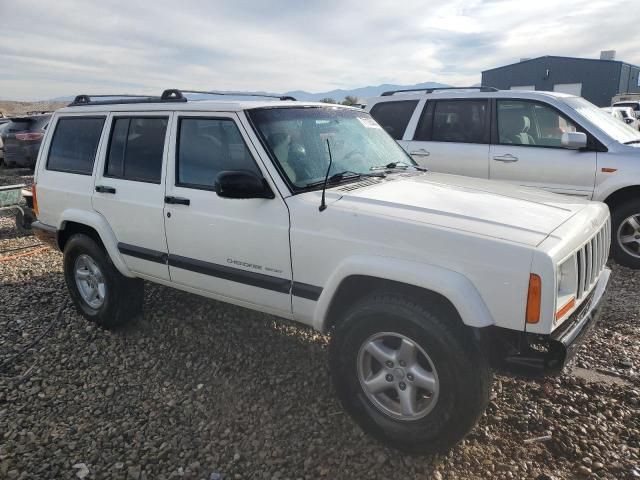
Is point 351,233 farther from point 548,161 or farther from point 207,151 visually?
point 548,161

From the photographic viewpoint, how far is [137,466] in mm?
2742

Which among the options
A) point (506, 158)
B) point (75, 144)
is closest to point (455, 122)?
point (506, 158)

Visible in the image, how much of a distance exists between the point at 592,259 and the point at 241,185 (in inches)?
82.8

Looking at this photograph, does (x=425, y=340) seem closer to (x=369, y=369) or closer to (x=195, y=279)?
(x=369, y=369)

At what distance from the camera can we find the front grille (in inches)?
106

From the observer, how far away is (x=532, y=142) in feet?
19.7

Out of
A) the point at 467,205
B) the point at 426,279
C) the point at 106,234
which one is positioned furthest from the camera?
the point at 106,234

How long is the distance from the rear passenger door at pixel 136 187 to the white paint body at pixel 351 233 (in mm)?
15

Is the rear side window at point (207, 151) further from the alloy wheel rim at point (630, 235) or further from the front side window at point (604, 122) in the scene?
the alloy wheel rim at point (630, 235)

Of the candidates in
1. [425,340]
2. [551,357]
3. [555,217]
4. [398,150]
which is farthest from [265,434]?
[398,150]

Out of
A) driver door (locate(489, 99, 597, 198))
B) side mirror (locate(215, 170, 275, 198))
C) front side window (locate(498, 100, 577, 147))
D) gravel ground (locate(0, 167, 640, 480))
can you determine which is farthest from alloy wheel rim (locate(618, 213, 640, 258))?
side mirror (locate(215, 170, 275, 198))

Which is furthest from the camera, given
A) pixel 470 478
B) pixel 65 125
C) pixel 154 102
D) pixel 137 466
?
pixel 65 125

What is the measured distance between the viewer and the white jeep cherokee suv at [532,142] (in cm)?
555

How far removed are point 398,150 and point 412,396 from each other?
7.01ft
